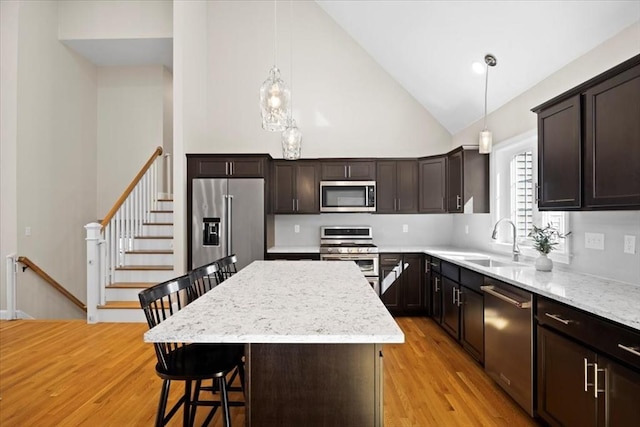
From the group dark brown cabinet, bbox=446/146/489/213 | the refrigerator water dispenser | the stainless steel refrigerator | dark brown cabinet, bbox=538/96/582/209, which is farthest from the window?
the refrigerator water dispenser

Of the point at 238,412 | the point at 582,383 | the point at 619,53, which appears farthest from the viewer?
the point at 238,412

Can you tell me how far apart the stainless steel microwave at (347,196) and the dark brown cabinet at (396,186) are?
0.16 m

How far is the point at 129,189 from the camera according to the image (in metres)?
5.24

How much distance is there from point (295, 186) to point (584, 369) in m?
3.85

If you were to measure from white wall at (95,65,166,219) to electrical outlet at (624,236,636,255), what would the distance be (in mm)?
6509

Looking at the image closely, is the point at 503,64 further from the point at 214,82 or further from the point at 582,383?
the point at 214,82

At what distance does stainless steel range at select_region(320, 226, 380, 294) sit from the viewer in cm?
464

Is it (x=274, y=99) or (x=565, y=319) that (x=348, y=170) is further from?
(x=565, y=319)

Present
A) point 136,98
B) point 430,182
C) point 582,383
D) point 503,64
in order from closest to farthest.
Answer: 1. point 582,383
2. point 503,64
3. point 430,182
4. point 136,98

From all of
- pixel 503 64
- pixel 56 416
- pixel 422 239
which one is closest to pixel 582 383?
pixel 503 64

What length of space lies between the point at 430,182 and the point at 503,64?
1877 millimetres

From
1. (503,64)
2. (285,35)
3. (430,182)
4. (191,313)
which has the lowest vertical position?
(191,313)

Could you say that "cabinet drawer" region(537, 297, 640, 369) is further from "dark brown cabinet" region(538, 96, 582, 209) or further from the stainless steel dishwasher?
"dark brown cabinet" region(538, 96, 582, 209)

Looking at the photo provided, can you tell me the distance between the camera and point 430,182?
16.1 feet
